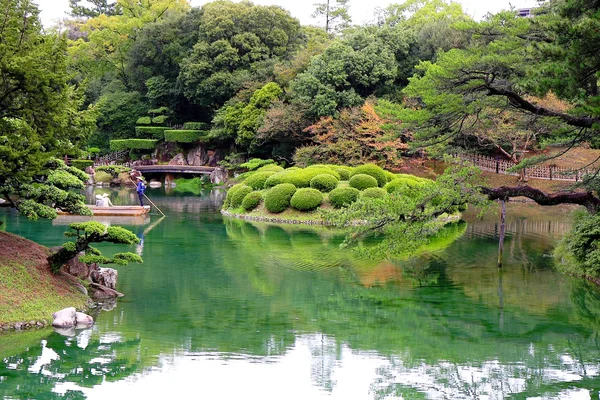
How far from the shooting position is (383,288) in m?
15.4

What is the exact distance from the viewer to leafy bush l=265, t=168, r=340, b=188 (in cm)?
2761

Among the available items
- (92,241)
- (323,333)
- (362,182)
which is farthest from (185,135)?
(323,333)

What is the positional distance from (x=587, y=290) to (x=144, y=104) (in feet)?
138

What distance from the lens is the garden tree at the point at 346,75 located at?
120 feet

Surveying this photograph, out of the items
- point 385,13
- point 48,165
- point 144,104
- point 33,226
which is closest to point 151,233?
point 33,226

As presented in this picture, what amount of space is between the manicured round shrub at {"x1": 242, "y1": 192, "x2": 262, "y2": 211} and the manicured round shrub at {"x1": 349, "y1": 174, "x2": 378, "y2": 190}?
3893 millimetres

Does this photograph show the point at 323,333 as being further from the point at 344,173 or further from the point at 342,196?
the point at 344,173

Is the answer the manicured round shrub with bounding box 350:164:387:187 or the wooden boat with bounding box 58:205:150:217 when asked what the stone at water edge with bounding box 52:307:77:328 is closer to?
the wooden boat with bounding box 58:205:150:217

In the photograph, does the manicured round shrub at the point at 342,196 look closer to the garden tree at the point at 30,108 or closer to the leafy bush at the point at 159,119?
the garden tree at the point at 30,108

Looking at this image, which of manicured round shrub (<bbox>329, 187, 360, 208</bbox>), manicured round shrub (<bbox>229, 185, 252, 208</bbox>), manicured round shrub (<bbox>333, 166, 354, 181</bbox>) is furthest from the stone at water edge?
manicured round shrub (<bbox>333, 166, 354, 181</bbox>)

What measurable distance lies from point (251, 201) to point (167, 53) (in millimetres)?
26324

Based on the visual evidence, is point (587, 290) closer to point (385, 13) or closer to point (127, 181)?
point (127, 181)

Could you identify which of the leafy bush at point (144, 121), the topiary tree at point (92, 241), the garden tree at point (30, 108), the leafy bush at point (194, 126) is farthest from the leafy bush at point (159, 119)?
the topiary tree at point (92, 241)

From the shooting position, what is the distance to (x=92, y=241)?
1262 cm
